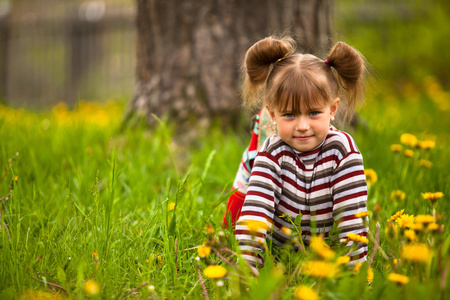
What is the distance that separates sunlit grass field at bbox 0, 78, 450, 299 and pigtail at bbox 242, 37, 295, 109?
0.46 meters

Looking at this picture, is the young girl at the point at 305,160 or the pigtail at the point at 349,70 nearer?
the young girl at the point at 305,160

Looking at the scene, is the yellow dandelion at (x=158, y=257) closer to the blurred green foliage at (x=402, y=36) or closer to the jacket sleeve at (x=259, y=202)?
the jacket sleeve at (x=259, y=202)

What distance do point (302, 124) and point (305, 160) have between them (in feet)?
0.50

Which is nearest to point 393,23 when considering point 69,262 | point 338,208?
point 338,208

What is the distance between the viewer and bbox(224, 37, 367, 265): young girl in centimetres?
157

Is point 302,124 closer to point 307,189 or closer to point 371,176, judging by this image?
point 307,189

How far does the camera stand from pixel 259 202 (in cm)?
160

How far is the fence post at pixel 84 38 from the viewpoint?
7648 millimetres

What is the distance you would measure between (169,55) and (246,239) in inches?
84.4

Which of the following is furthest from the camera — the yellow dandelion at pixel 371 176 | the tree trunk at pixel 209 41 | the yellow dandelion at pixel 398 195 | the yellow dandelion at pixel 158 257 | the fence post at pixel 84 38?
the fence post at pixel 84 38

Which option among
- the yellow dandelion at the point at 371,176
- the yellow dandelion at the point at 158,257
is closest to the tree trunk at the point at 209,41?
the yellow dandelion at the point at 371,176

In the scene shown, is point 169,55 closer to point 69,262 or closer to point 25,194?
point 25,194

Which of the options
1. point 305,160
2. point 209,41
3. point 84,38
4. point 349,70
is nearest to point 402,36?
point 209,41

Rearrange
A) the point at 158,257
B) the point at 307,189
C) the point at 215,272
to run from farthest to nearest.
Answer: the point at 307,189
the point at 158,257
the point at 215,272
